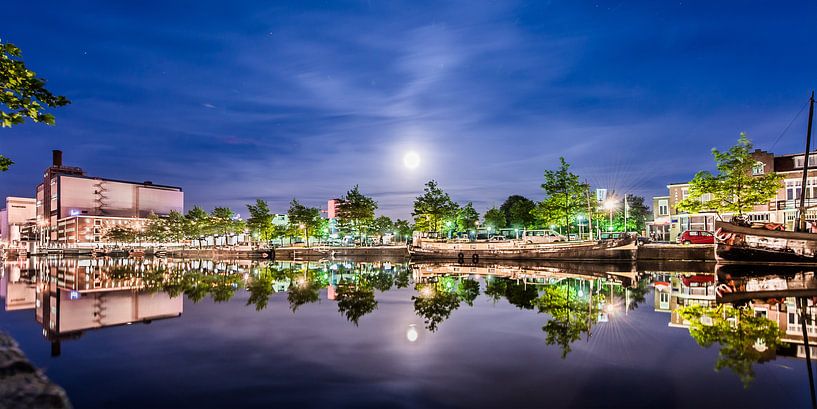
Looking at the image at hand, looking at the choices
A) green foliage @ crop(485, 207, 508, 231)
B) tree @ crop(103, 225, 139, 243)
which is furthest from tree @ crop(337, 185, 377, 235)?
tree @ crop(103, 225, 139, 243)

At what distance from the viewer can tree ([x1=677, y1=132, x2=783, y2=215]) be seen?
51438 millimetres

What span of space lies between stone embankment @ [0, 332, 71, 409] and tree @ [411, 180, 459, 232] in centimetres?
7902

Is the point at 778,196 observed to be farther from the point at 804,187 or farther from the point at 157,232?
the point at 157,232

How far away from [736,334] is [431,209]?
73791mm

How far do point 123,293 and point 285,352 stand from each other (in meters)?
18.1

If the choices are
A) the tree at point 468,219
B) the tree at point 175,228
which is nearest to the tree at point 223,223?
the tree at point 175,228

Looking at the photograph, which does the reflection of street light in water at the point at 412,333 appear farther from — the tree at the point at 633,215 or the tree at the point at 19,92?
the tree at the point at 633,215

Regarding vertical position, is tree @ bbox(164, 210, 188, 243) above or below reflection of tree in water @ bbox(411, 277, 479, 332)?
above

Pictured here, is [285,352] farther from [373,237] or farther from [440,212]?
[373,237]

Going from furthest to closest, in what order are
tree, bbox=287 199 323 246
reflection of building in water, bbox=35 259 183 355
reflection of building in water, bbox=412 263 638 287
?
1. tree, bbox=287 199 323 246
2. reflection of building in water, bbox=412 263 638 287
3. reflection of building in water, bbox=35 259 183 355

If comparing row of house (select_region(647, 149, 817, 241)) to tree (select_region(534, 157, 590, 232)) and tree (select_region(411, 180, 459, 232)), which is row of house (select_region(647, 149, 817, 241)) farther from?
tree (select_region(411, 180, 459, 232))

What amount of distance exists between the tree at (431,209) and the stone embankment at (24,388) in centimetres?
7902

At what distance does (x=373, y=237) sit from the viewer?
127938mm

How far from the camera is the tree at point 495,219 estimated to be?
11838cm
